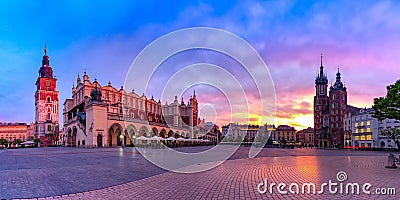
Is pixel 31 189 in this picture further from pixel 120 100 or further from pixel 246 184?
pixel 120 100

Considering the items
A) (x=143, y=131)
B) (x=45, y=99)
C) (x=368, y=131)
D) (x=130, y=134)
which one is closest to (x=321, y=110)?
(x=368, y=131)

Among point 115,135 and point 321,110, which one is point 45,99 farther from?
point 321,110

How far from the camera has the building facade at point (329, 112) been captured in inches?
4710

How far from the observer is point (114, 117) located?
6266 centimetres

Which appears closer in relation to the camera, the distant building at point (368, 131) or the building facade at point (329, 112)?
the distant building at point (368, 131)

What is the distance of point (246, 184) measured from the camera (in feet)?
40.2

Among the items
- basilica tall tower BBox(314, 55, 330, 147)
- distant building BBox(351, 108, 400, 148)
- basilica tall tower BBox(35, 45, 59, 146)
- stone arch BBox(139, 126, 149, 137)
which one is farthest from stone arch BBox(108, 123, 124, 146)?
basilica tall tower BBox(314, 55, 330, 147)

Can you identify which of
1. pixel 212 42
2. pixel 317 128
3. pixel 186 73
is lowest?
pixel 317 128

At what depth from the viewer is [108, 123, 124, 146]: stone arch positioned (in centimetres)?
6725

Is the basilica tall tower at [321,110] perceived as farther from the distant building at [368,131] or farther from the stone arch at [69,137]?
the stone arch at [69,137]

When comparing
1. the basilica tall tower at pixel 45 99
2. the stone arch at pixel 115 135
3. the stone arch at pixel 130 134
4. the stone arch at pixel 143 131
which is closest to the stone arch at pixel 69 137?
the stone arch at pixel 115 135

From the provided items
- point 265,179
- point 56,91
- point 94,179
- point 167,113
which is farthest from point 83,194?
point 56,91

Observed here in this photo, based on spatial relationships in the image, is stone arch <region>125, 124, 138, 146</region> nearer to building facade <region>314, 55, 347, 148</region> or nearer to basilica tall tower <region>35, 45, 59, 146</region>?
basilica tall tower <region>35, 45, 59, 146</region>

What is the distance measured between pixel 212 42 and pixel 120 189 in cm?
1042
